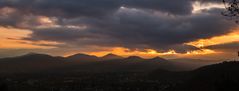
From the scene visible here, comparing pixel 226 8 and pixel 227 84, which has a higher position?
pixel 226 8

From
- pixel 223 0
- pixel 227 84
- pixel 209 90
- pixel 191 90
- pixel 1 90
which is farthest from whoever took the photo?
pixel 191 90

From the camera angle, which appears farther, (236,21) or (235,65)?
(235,65)

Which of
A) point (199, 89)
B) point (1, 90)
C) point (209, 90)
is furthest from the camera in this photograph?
point (199, 89)

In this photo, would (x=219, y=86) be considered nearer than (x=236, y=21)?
No

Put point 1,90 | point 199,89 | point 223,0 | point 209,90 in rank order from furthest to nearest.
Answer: point 199,89 → point 209,90 → point 1,90 → point 223,0

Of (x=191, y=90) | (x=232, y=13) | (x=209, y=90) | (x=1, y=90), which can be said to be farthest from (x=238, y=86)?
(x=191, y=90)

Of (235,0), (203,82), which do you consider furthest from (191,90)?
(235,0)

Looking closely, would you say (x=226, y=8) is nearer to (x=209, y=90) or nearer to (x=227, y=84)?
(x=227, y=84)

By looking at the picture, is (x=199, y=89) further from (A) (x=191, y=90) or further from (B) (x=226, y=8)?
(B) (x=226, y=8)
